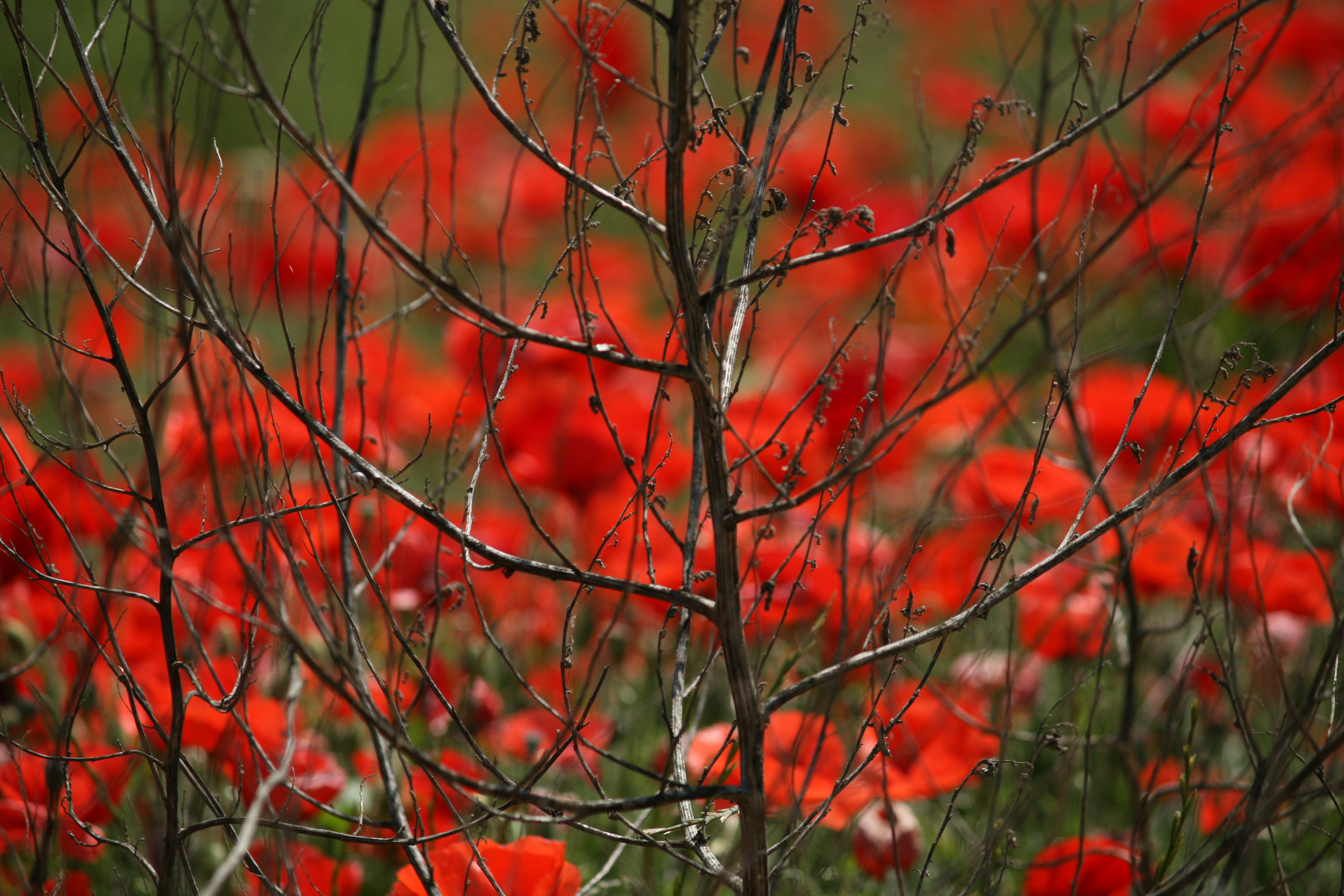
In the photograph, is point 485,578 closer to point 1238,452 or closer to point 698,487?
point 698,487

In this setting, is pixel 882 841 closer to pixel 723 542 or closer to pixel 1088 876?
pixel 1088 876

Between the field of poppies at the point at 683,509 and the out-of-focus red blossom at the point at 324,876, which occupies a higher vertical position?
the field of poppies at the point at 683,509

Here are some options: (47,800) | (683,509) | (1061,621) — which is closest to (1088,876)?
(1061,621)

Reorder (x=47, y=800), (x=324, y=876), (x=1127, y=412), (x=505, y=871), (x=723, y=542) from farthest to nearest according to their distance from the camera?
(x=1127, y=412) < (x=324, y=876) < (x=47, y=800) < (x=505, y=871) < (x=723, y=542)

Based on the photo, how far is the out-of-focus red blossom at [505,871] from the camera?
729mm

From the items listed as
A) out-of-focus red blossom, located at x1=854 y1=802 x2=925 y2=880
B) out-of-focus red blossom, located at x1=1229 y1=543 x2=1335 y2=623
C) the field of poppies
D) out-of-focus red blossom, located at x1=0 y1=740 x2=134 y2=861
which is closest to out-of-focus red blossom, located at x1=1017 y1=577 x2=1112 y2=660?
the field of poppies

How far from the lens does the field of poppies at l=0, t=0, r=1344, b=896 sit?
60cm

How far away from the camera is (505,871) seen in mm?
761

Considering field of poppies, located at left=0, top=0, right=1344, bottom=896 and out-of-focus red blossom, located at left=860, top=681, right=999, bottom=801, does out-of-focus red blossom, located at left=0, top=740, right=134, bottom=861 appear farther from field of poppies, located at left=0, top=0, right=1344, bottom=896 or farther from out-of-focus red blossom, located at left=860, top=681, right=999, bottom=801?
out-of-focus red blossom, located at left=860, top=681, right=999, bottom=801

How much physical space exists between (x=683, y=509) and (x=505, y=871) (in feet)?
4.16

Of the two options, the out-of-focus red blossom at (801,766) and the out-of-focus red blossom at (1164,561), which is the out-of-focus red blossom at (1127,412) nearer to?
the out-of-focus red blossom at (1164,561)

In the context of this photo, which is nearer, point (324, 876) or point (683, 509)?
point (324, 876)

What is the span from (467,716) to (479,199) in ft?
7.69

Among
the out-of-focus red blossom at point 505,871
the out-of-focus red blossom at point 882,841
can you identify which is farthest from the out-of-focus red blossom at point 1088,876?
the out-of-focus red blossom at point 505,871
